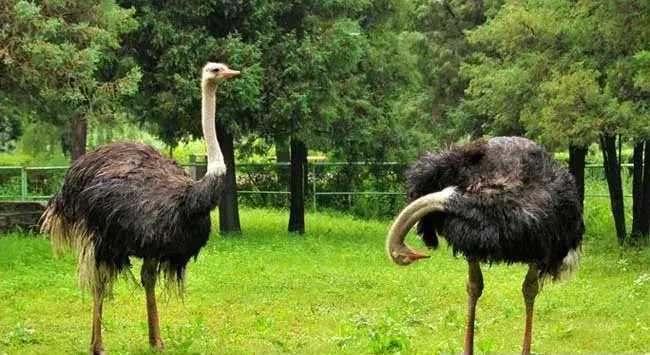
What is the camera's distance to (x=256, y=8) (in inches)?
643

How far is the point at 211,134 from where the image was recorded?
26.6ft

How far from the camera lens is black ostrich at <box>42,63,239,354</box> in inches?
309

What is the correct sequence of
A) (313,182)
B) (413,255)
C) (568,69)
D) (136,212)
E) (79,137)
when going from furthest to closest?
(313,182) → (79,137) → (568,69) → (136,212) → (413,255)

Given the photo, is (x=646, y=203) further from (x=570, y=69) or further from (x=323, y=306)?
(x=323, y=306)

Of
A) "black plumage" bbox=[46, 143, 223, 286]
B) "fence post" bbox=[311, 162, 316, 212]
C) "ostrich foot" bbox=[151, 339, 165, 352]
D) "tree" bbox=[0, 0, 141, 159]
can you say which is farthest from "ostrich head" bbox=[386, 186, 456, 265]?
"fence post" bbox=[311, 162, 316, 212]

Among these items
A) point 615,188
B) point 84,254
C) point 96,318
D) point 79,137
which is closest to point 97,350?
point 96,318

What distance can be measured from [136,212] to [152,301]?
899mm

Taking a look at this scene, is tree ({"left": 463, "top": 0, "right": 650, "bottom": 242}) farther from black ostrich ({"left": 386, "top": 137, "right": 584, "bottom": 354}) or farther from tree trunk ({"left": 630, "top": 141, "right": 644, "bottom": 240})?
black ostrich ({"left": 386, "top": 137, "right": 584, "bottom": 354})

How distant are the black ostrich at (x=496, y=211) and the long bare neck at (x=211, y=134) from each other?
1.55 m

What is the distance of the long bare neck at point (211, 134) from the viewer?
7.90 meters

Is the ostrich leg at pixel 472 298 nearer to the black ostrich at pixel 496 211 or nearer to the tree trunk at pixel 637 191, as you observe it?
the black ostrich at pixel 496 211

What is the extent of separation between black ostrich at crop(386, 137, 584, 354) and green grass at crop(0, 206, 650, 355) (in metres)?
1.07

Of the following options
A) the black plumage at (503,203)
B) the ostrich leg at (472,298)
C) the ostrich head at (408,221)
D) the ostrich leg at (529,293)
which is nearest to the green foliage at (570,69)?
the black plumage at (503,203)

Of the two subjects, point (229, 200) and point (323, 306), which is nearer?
point (323, 306)
